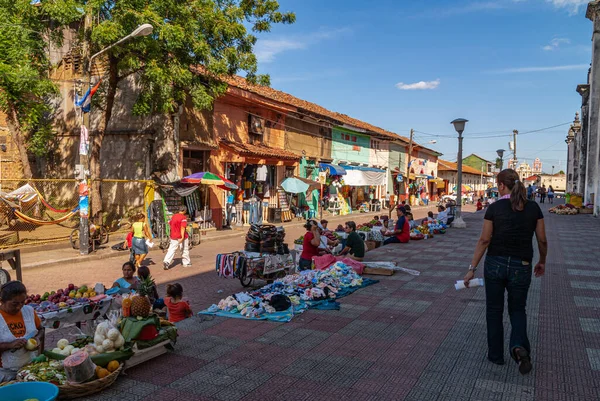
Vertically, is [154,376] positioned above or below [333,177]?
below

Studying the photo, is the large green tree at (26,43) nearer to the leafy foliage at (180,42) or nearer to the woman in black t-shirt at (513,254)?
the leafy foliage at (180,42)

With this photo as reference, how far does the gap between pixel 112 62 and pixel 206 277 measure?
9.21m

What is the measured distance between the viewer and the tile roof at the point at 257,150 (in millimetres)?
20747

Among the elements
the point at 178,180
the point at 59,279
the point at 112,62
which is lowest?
the point at 59,279

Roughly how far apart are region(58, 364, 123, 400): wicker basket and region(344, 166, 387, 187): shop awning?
27695 millimetres

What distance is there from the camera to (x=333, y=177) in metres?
30.9

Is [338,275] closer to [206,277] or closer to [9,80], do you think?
[206,277]

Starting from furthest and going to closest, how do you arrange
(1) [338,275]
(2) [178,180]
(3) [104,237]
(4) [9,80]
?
(2) [178,180] < (3) [104,237] < (4) [9,80] < (1) [338,275]

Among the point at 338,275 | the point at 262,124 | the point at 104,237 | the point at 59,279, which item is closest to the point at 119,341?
the point at 338,275

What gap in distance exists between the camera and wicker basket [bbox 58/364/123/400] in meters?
4.02

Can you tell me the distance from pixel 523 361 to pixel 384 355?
140 cm

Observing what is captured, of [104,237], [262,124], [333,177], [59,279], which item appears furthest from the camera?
[333,177]

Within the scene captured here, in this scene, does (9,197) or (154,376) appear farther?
(9,197)

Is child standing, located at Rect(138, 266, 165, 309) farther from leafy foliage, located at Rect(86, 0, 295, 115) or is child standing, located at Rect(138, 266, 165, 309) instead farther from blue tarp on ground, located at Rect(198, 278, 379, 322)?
leafy foliage, located at Rect(86, 0, 295, 115)
